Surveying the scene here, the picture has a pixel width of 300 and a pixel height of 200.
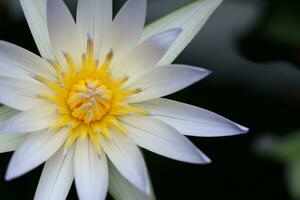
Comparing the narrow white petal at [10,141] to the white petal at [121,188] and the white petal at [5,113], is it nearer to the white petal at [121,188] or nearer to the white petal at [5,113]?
the white petal at [5,113]

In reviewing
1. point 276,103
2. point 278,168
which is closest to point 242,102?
point 276,103

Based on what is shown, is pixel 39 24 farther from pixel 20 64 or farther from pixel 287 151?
pixel 287 151

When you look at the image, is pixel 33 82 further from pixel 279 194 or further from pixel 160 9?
pixel 279 194

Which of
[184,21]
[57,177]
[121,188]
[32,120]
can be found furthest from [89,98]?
[184,21]

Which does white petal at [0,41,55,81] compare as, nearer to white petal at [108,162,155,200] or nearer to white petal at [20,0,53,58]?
white petal at [20,0,53,58]

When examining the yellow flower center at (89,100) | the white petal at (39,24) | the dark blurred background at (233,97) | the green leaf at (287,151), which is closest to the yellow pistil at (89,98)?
the yellow flower center at (89,100)

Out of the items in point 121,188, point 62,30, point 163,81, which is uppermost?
point 62,30
